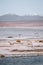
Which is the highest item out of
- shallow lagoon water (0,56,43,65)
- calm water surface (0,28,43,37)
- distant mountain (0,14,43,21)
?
distant mountain (0,14,43,21)

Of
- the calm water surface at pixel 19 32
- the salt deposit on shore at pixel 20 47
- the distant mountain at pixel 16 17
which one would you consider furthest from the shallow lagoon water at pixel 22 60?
the distant mountain at pixel 16 17

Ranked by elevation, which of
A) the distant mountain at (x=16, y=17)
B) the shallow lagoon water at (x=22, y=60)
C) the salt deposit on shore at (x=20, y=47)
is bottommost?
the shallow lagoon water at (x=22, y=60)

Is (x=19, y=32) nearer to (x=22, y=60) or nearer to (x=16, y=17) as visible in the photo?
(x=16, y=17)

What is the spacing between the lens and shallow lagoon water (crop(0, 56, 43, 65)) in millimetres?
2346

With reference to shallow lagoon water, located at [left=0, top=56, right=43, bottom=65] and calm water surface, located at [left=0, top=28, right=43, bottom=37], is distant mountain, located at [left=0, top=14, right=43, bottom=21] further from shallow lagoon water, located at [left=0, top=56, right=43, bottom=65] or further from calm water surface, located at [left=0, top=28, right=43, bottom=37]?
shallow lagoon water, located at [left=0, top=56, right=43, bottom=65]

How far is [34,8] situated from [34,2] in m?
0.11

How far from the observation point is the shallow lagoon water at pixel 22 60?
7.70 feet

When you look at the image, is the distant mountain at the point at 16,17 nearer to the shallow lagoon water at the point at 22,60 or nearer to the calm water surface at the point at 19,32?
the calm water surface at the point at 19,32

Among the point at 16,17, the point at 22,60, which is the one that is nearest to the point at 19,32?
the point at 16,17

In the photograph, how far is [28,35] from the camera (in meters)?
2.54

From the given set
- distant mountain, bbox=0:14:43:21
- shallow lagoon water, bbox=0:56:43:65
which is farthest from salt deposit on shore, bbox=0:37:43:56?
distant mountain, bbox=0:14:43:21

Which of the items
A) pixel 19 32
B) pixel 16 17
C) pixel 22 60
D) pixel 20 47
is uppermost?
pixel 16 17

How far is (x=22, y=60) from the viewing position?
237 cm

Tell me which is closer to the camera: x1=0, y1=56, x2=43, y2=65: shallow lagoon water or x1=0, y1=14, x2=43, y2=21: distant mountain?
x1=0, y1=56, x2=43, y2=65: shallow lagoon water
